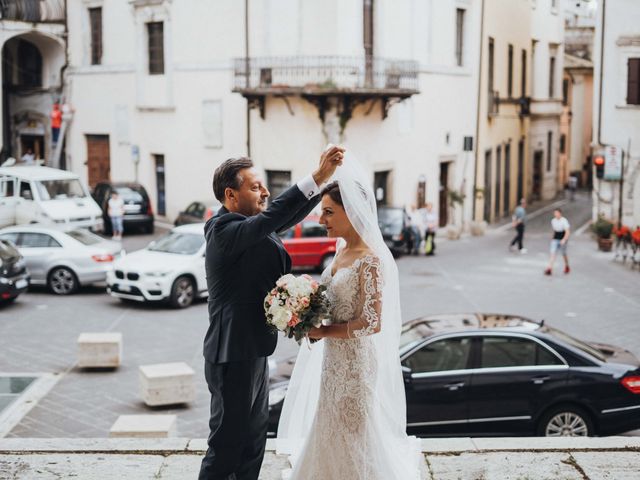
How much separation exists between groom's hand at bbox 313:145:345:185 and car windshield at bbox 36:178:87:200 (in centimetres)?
2243

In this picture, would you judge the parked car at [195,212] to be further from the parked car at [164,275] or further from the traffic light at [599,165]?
the traffic light at [599,165]

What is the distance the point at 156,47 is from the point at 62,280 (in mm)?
13101

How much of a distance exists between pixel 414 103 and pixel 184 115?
24.6 feet

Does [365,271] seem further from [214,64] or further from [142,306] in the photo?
[214,64]

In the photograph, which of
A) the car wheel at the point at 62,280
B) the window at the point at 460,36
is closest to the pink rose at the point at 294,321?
the car wheel at the point at 62,280

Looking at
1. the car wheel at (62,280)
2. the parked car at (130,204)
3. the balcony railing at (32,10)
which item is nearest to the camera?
the car wheel at (62,280)

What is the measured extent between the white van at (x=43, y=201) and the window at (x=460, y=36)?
13916 mm

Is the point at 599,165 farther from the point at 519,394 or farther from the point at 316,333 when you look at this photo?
the point at 316,333

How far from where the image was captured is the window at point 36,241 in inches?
821

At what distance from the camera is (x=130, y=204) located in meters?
29.2

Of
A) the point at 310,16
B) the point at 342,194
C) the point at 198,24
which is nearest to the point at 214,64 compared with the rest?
the point at 198,24

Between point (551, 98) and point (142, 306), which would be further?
point (551, 98)

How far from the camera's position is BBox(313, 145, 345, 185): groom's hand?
17.0 ft

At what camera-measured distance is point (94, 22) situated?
1323 inches
